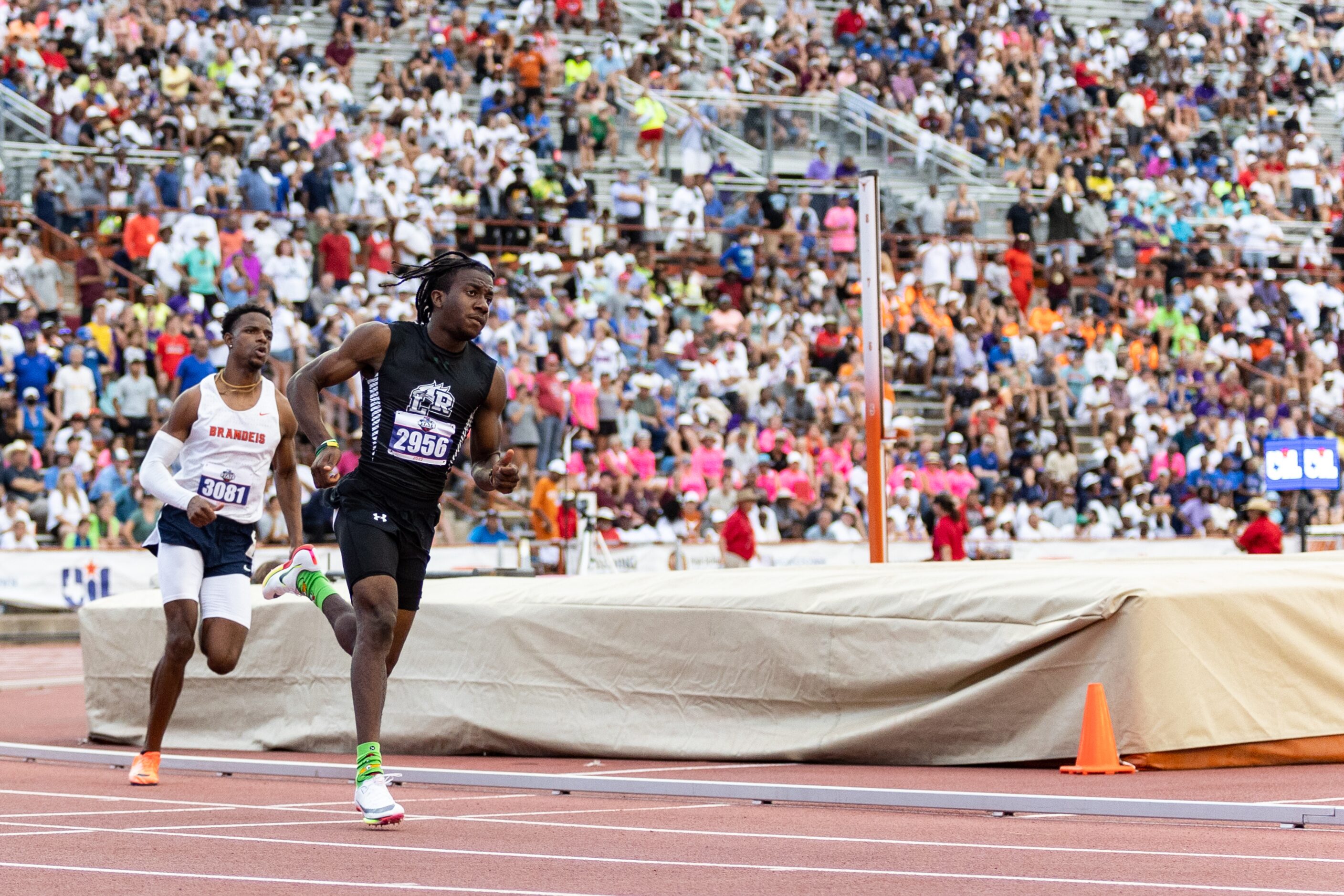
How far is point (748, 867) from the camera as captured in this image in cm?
555

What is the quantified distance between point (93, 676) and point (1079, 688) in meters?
5.53

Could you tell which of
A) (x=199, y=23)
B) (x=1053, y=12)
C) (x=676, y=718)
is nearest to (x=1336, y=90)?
(x=1053, y=12)

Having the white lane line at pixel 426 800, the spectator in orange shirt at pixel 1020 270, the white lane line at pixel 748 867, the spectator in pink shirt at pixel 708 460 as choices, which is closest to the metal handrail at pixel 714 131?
the spectator in orange shirt at pixel 1020 270

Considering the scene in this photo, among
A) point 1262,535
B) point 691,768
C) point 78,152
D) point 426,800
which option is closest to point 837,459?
point 1262,535

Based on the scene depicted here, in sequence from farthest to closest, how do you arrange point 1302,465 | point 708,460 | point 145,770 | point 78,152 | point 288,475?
point 78,152 < point 708,460 < point 1302,465 < point 288,475 < point 145,770

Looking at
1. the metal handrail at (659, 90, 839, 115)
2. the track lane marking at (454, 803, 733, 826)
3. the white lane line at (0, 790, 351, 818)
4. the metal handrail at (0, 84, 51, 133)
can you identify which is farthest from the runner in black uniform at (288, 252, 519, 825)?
the metal handrail at (659, 90, 839, 115)

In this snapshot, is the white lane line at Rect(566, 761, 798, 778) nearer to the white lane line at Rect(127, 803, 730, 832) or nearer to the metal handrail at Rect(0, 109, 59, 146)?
the white lane line at Rect(127, 803, 730, 832)

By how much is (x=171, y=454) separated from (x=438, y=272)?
2046 millimetres

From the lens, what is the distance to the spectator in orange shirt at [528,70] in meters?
27.1

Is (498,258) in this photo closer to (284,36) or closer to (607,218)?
(607,218)

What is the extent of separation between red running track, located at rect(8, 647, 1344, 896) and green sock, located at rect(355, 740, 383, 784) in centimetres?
18

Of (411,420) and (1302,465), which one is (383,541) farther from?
(1302,465)

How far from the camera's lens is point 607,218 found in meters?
25.5

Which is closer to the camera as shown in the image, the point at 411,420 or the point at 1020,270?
the point at 411,420
